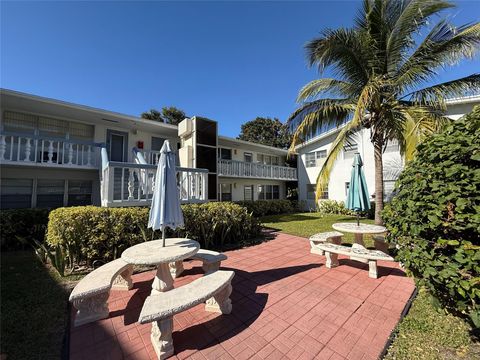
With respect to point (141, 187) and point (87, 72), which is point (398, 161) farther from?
point (87, 72)

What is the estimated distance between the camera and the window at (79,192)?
10703 millimetres

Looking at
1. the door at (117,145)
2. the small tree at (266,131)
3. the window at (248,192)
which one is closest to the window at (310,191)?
the window at (248,192)

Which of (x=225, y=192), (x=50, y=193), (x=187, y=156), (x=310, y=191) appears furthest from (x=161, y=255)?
(x=310, y=191)

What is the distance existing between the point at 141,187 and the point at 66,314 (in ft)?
14.6

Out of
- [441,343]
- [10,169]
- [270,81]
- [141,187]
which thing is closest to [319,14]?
[270,81]

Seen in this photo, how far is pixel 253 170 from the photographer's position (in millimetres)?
17297

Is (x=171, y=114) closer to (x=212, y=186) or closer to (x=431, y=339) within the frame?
(x=212, y=186)

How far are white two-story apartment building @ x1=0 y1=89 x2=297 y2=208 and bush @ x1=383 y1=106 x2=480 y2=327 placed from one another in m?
7.05

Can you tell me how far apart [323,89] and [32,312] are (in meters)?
12.4

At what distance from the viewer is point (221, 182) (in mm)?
16969

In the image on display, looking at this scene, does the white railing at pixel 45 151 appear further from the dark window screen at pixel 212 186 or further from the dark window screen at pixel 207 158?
the dark window screen at pixel 212 186

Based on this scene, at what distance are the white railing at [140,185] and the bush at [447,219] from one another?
6974 millimetres

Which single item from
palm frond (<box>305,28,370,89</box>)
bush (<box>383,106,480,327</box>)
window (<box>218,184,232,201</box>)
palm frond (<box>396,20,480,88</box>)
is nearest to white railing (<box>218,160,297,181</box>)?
window (<box>218,184,232,201</box>)

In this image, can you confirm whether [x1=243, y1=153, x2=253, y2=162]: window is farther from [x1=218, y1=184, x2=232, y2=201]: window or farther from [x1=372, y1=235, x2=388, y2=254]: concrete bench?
[x1=372, y1=235, x2=388, y2=254]: concrete bench
